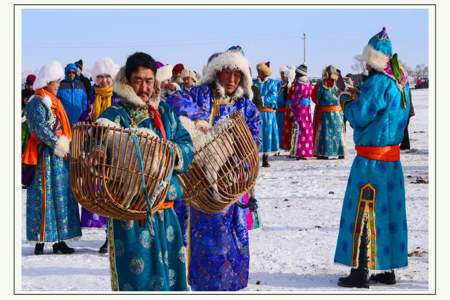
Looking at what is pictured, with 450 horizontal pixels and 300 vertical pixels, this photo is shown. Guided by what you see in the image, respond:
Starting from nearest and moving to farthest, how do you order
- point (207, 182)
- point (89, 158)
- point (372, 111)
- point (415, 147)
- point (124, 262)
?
point (89, 158), point (124, 262), point (207, 182), point (372, 111), point (415, 147)

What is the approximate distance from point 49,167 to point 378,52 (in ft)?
11.0

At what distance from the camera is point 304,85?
15.9 metres

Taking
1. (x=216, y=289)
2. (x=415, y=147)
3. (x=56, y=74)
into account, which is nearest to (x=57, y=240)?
(x=56, y=74)

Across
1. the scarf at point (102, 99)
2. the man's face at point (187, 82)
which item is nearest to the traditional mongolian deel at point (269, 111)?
the man's face at point (187, 82)

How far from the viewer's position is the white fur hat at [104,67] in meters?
7.78

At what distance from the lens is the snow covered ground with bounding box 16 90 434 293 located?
6.30 metres

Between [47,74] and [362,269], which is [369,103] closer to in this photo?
[362,269]

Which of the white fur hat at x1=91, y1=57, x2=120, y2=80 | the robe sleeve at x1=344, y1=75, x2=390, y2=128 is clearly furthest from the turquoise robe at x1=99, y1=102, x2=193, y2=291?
the white fur hat at x1=91, y1=57, x2=120, y2=80

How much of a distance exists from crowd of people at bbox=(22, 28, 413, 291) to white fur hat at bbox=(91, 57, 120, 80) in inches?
0.4

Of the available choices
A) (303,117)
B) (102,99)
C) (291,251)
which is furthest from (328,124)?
(291,251)

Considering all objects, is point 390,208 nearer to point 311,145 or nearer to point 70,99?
point 70,99

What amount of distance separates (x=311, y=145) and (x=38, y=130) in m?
9.17

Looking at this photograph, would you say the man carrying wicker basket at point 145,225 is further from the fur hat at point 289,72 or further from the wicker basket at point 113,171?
the fur hat at point 289,72

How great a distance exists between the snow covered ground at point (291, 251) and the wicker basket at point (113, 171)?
2.26m
